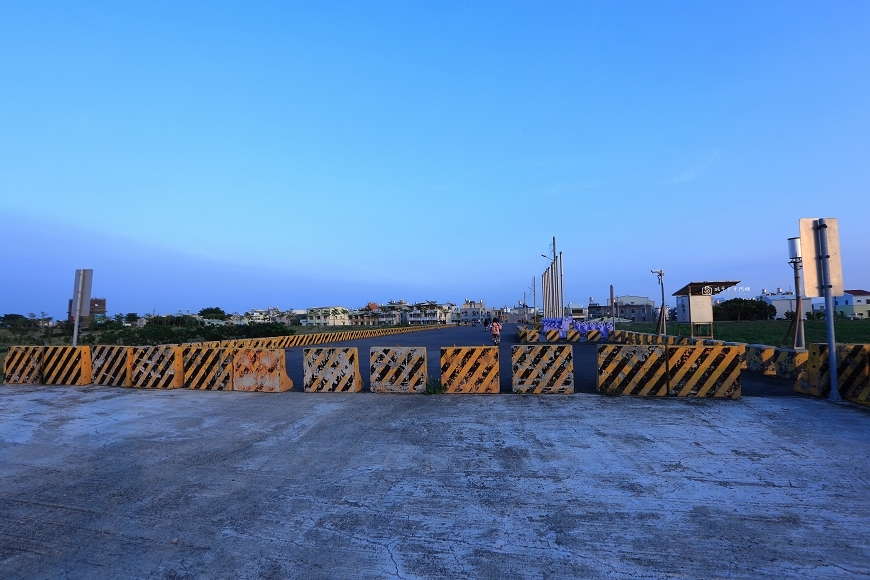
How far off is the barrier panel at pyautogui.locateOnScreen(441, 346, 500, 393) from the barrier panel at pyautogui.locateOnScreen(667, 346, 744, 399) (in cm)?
345

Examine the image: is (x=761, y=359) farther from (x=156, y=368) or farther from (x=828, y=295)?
(x=156, y=368)

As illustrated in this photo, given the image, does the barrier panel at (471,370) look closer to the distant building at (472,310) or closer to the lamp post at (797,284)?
the lamp post at (797,284)

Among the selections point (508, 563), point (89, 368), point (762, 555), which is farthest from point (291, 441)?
point (89, 368)

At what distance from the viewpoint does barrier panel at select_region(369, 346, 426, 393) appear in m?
10.4

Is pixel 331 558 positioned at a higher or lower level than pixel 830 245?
lower

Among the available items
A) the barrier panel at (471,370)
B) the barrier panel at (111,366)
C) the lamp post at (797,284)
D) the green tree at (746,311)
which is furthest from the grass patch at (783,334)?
the green tree at (746,311)

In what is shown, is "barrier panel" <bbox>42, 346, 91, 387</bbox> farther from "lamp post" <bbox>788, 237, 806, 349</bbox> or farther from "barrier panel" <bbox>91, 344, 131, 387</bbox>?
"lamp post" <bbox>788, 237, 806, 349</bbox>

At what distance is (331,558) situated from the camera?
3.56m

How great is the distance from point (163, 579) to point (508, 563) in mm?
2390

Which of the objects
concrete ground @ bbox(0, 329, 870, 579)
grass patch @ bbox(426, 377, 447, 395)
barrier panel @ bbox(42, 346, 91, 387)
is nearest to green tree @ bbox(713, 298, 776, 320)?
grass patch @ bbox(426, 377, 447, 395)

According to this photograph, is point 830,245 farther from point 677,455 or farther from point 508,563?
point 508,563

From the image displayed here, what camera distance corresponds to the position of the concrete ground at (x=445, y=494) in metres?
3.50

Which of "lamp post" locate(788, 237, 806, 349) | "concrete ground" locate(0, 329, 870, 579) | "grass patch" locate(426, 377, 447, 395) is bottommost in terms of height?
"concrete ground" locate(0, 329, 870, 579)

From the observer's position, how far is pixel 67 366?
504 inches
